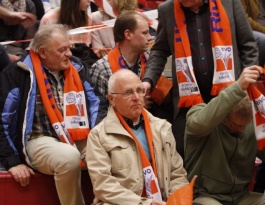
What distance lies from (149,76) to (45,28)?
0.70 m

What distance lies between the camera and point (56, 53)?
149 inches

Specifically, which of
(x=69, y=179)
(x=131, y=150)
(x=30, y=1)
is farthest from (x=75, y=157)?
(x=30, y=1)

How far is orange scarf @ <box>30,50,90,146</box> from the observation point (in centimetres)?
373

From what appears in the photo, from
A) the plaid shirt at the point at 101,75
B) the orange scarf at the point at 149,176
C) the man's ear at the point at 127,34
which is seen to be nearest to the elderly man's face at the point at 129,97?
the orange scarf at the point at 149,176

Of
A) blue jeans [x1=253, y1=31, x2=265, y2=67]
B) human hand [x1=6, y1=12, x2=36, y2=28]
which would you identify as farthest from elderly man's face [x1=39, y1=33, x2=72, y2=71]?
blue jeans [x1=253, y1=31, x2=265, y2=67]

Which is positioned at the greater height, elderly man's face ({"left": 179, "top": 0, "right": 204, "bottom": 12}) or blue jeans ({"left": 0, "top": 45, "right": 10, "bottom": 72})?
elderly man's face ({"left": 179, "top": 0, "right": 204, "bottom": 12})

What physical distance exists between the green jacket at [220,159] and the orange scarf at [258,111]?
0.48 feet

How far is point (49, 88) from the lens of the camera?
3.76 m

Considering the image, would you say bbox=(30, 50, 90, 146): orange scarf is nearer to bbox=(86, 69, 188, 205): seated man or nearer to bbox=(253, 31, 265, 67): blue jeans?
bbox=(86, 69, 188, 205): seated man

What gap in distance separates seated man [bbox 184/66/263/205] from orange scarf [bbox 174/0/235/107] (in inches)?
17.4

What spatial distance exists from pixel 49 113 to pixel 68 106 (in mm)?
140

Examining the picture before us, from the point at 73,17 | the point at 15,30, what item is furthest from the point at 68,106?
the point at 15,30

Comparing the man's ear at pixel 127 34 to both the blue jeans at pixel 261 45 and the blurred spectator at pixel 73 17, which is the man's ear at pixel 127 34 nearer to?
the blurred spectator at pixel 73 17

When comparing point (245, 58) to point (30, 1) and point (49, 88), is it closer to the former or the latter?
point (49, 88)
